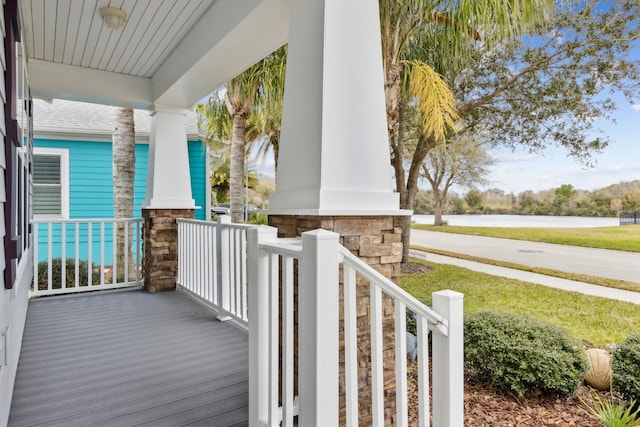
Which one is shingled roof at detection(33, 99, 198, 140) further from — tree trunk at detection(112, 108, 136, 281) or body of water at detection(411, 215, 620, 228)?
body of water at detection(411, 215, 620, 228)

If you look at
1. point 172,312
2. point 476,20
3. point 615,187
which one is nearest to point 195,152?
point 172,312

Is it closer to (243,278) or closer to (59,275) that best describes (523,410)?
(243,278)

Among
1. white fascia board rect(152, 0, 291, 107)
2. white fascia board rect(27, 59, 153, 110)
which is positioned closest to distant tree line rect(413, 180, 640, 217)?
white fascia board rect(152, 0, 291, 107)

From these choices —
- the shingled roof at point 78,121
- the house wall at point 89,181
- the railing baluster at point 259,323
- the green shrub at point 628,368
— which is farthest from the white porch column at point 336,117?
the house wall at point 89,181

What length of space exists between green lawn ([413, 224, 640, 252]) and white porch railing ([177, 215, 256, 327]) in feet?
13.0

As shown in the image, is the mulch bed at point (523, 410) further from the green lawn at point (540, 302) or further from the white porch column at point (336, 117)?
the white porch column at point (336, 117)

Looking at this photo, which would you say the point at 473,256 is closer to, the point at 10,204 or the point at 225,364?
the point at 225,364

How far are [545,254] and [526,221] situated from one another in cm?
59

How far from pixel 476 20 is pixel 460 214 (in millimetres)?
3032

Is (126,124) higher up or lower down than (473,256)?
higher up

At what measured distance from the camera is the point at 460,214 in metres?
6.07

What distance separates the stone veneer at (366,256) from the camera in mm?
1986

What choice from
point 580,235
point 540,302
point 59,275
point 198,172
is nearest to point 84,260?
point 59,275

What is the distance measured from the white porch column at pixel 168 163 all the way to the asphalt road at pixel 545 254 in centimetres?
430
